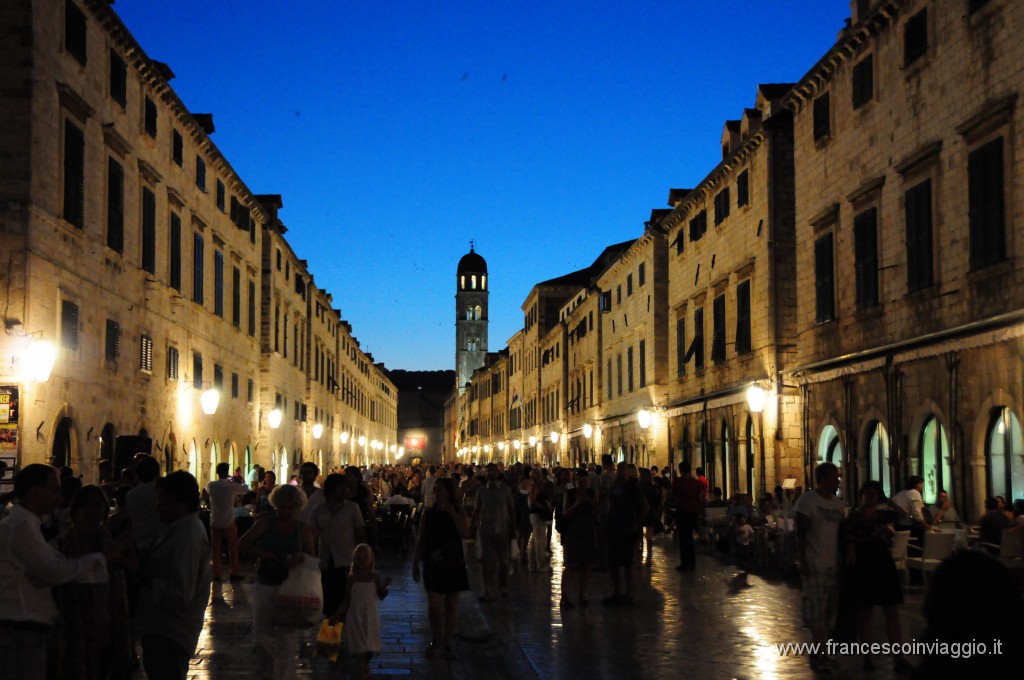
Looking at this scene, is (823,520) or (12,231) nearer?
(823,520)

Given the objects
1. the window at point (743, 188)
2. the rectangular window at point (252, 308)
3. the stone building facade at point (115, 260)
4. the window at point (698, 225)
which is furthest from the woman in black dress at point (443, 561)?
the rectangular window at point (252, 308)

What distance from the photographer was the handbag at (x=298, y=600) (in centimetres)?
836

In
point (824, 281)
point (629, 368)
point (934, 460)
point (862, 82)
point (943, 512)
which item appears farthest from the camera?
point (629, 368)

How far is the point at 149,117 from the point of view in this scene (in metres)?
26.5

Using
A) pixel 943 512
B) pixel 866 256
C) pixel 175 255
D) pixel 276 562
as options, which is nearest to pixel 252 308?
pixel 175 255

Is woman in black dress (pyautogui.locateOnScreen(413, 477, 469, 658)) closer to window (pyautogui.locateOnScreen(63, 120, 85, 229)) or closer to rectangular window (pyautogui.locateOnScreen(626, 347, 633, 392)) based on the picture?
window (pyautogui.locateOnScreen(63, 120, 85, 229))

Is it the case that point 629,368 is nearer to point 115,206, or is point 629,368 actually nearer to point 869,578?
point 115,206

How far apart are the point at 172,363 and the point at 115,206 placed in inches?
229

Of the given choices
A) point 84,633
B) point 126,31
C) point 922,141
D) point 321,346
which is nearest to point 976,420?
point 922,141

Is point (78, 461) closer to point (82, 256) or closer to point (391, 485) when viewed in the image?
point (82, 256)

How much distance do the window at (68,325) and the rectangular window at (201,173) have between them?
11714 millimetres

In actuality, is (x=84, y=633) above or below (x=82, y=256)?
below

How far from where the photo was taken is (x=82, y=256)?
21141 millimetres

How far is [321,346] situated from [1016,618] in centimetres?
5890
